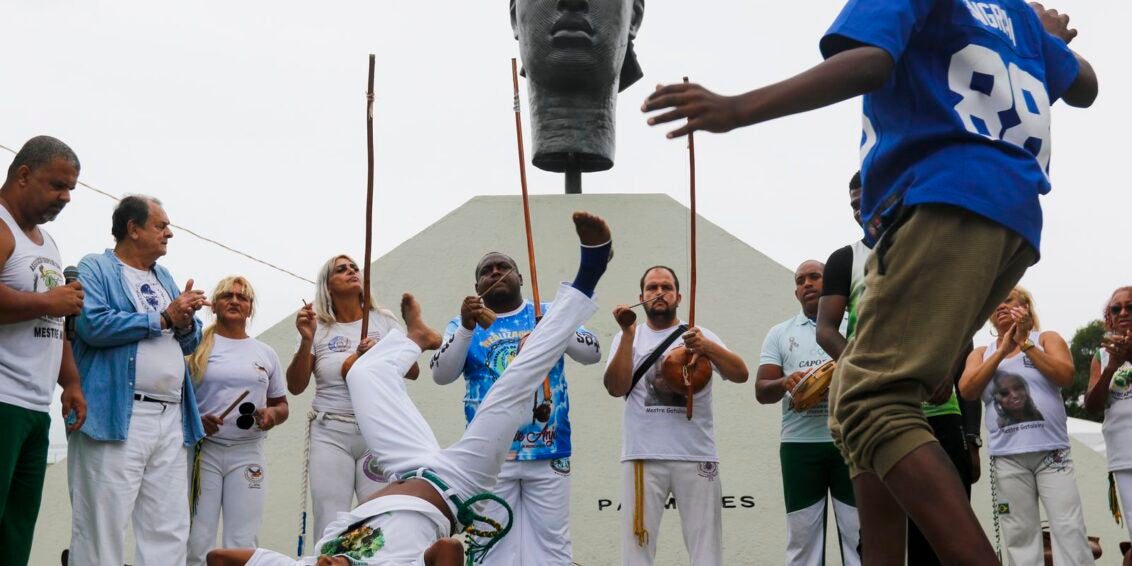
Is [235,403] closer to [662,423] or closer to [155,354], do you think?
[155,354]

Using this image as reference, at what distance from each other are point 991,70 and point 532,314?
2.66 meters

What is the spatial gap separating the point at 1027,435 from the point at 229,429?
3.25 metres

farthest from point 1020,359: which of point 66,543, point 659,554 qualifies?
point 66,543

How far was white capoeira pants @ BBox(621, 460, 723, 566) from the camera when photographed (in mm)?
4473

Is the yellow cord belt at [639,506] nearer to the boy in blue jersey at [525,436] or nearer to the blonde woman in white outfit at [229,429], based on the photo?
the boy in blue jersey at [525,436]

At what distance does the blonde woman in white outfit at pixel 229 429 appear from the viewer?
464 centimetres

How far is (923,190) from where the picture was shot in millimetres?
2051

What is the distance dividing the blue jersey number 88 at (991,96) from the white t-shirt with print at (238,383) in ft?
11.2

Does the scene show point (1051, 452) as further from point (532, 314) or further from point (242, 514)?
point (242, 514)

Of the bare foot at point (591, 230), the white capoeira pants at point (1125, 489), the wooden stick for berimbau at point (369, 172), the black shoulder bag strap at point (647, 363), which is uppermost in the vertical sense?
the wooden stick for berimbau at point (369, 172)

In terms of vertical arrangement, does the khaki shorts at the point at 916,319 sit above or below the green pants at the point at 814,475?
above

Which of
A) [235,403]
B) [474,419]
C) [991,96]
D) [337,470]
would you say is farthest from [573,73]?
[991,96]

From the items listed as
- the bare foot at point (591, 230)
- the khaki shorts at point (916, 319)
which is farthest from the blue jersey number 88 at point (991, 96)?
the bare foot at point (591, 230)

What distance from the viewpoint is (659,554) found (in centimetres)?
580
